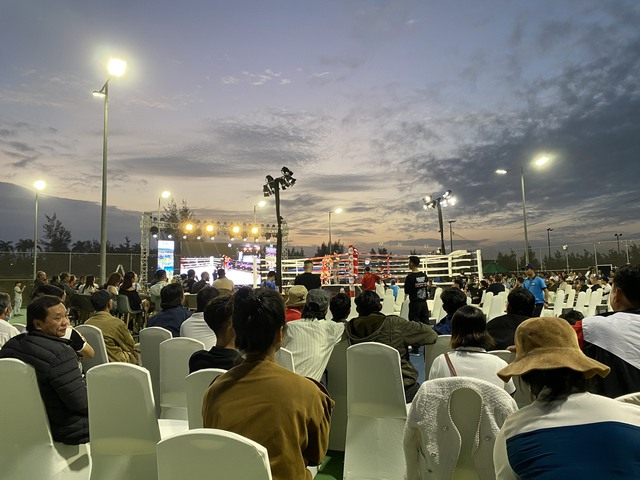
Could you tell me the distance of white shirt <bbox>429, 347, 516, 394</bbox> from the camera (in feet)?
7.96

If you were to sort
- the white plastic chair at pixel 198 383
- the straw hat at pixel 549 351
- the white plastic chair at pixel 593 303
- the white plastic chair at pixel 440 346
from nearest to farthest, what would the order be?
1. the straw hat at pixel 549 351
2. the white plastic chair at pixel 198 383
3. the white plastic chair at pixel 440 346
4. the white plastic chair at pixel 593 303

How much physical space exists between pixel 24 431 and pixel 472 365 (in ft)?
8.80

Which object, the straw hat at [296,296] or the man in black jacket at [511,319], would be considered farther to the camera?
the straw hat at [296,296]

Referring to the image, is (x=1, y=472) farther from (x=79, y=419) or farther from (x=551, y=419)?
(x=551, y=419)

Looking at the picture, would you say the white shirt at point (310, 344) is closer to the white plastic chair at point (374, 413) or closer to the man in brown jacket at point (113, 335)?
the white plastic chair at point (374, 413)

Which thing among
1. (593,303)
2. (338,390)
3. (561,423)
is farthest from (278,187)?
(561,423)

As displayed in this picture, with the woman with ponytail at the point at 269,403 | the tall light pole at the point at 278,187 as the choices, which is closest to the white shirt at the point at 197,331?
the woman with ponytail at the point at 269,403

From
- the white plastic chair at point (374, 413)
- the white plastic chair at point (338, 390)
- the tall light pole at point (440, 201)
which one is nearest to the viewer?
the white plastic chair at point (374, 413)

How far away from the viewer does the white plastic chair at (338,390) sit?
12.3ft

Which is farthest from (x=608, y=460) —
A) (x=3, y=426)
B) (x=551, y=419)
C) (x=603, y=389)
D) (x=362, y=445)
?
(x=3, y=426)

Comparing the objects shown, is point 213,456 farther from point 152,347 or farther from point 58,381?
point 152,347

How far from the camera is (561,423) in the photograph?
4.22 ft

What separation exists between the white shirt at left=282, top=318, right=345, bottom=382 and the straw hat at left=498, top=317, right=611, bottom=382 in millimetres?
2115

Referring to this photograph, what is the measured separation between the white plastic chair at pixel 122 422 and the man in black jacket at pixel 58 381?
49cm
